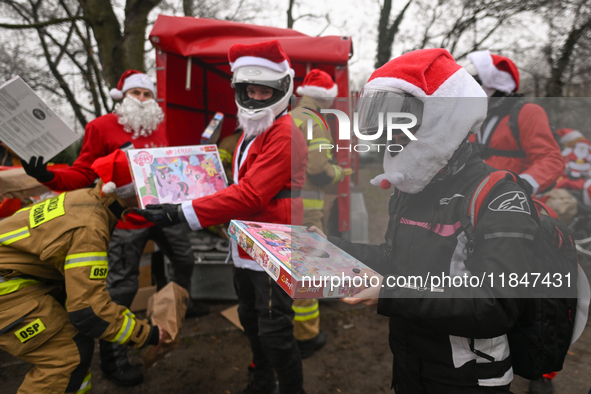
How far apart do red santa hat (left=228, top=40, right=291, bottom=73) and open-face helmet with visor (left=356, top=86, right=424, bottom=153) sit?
110 centimetres

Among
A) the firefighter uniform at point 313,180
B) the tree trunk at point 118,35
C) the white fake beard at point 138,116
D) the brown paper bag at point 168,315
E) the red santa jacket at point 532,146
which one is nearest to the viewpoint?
the red santa jacket at point 532,146

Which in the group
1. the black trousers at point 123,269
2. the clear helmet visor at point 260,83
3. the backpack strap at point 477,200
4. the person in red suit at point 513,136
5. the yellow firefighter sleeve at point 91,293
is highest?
the clear helmet visor at point 260,83

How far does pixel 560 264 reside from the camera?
980mm

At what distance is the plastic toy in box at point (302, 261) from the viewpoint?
0.89 m

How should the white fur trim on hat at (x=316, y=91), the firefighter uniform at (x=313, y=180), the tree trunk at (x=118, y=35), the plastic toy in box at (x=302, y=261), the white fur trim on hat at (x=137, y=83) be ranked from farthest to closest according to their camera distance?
the tree trunk at (x=118, y=35) < the white fur trim on hat at (x=137, y=83) < the white fur trim on hat at (x=316, y=91) < the firefighter uniform at (x=313, y=180) < the plastic toy in box at (x=302, y=261)

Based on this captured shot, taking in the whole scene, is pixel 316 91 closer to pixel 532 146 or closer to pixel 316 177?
pixel 316 177

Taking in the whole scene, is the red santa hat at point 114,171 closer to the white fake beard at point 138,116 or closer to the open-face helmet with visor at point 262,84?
the open-face helmet with visor at point 262,84

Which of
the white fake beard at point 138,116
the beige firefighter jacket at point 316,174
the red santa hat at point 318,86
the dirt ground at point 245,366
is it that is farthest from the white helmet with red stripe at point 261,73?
the dirt ground at point 245,366

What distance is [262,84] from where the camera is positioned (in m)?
2.00

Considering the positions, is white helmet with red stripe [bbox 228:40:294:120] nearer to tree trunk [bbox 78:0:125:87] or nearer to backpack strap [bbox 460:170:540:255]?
backpack strap [bbox 460:170:540:255]

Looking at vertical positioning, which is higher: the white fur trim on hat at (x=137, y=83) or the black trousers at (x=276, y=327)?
the white fur trim on hat at (x=137, y=83)

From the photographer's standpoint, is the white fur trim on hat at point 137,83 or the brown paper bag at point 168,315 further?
the white fur trim on hat at point 137,83

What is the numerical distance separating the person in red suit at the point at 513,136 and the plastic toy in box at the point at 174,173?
1482mm

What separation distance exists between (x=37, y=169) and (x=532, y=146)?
279 centimetres
